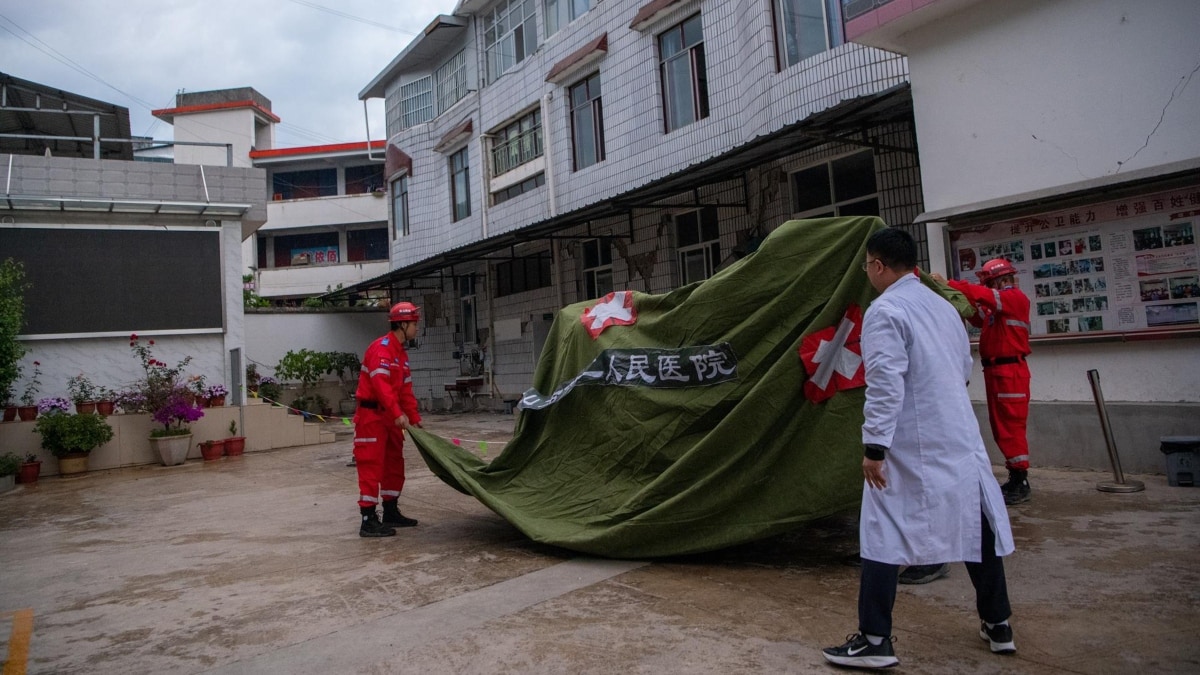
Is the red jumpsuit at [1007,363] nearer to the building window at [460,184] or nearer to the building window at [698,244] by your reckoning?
the building window at [698,244]

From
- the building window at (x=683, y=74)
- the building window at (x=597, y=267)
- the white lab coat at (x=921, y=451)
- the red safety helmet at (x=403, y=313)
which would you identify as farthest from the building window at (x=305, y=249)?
the white lab coat at (x=921, y=451)

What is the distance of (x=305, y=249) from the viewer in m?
36.0

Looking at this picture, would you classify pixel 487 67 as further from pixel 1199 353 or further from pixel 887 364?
pixel 887 364

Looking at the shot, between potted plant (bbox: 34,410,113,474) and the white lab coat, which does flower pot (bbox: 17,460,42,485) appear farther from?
the white lab coat

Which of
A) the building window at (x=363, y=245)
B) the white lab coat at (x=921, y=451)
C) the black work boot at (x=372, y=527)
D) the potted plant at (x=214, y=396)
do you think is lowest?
the black work boot at (x=372, y=527)

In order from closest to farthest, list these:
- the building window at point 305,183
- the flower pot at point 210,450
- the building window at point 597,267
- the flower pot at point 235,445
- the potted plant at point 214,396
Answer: the flower pot at point 210,450, the flower pot at point 235,445, the potted plant at point 214,396, the building window at point 597,267, the building window at point 305,183

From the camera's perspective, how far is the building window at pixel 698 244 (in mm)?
12516

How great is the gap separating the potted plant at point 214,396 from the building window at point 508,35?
9.35m

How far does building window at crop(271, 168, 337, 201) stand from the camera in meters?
36.4

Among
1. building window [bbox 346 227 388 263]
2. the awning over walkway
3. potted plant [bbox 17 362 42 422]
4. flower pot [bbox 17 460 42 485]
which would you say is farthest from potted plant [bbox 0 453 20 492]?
building window [bbox 346 227 388 263]

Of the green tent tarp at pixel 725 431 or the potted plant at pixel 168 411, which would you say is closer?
the green tent tarp at pixel 725 431

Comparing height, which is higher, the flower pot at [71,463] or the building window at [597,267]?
the building window at [597,267]

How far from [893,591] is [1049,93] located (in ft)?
18.3

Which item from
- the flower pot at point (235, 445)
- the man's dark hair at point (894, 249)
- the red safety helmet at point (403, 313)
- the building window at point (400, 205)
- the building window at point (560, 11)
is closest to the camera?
the man's dark hair at point (894, 249)
